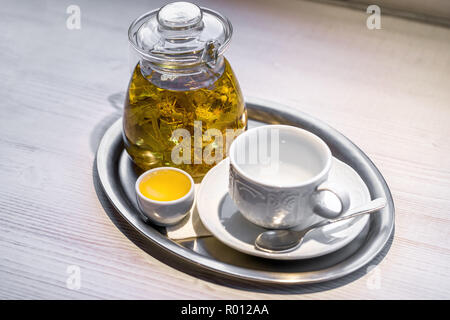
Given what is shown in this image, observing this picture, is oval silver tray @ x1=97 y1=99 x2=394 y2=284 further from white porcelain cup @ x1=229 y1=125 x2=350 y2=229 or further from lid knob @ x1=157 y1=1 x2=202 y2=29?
lid knob @ x1=157 y1=1 x2=202 y2=29

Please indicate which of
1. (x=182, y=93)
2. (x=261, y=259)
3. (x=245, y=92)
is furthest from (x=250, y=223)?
(x=245, y=92)

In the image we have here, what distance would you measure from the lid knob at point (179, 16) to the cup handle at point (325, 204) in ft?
0.68

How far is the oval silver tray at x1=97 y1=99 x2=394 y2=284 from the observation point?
0.47 metres

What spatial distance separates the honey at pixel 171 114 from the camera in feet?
1.76

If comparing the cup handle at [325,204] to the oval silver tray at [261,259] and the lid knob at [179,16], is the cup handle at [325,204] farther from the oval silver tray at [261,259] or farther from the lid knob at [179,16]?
the lid knob at [179,16]

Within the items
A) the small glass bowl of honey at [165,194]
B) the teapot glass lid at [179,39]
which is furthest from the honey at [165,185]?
the teapot glass lid at [179,39]

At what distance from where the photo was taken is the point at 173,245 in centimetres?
50

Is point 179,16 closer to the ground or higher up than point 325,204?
higher up

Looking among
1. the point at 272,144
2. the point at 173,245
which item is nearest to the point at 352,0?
the point at 272,144

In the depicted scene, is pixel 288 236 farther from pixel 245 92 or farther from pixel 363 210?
pixel 245 92

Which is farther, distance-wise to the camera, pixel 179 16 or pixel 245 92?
pixel 245 92

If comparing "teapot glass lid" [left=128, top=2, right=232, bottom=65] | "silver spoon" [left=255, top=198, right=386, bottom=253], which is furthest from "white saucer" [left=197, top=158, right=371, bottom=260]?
"teapot glass lid" [left=128, top=2, right=232, bottom=65]

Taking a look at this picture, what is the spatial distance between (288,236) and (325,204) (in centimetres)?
5

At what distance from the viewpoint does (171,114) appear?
54 cm
